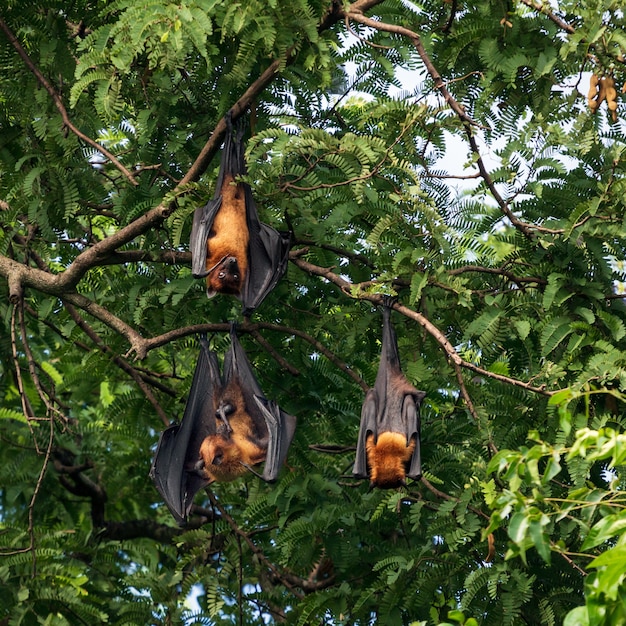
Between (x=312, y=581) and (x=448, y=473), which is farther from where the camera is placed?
(x=312, y=581)

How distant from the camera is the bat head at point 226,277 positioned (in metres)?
7.93

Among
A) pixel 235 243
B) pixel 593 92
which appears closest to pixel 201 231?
pixel 235 243

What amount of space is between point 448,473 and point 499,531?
72cm

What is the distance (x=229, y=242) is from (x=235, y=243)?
0.17 feet

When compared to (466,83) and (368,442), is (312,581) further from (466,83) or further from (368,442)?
(466,83)

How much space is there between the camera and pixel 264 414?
26.3 ft

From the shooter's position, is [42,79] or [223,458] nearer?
[223,458]

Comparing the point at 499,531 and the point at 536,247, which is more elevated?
the point at 536,247

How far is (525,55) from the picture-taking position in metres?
7.95

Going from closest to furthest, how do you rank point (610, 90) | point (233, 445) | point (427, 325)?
point (427, 325)
point (610, 90)
point (233, 445)

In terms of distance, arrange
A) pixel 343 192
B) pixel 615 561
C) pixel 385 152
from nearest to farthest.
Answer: pixel 615 561 → pixel 385 152 → pixel 343 192

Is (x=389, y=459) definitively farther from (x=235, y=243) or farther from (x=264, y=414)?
(x=235, y=243)

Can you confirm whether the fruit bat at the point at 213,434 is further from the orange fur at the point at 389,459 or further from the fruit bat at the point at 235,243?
the orange fur at the point at 389,459

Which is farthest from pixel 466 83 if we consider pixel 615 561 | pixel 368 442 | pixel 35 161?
pixel 615 561
